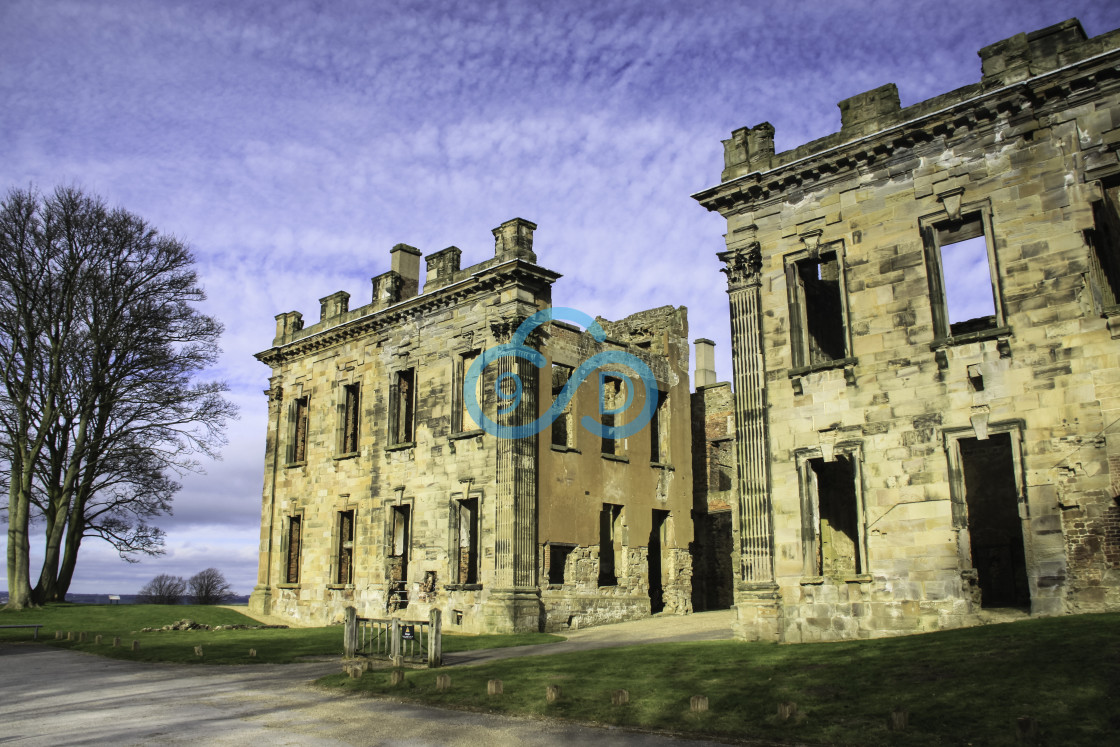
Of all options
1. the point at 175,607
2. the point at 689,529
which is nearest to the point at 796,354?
the point at 689,529

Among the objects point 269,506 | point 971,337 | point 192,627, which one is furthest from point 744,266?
point 269,506

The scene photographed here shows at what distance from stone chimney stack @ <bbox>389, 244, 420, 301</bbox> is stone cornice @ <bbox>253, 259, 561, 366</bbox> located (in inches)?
60.0

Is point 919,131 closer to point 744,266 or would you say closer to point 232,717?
point 744,266

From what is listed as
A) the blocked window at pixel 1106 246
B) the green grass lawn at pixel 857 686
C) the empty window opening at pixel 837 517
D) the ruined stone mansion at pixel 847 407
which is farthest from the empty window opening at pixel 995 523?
the green grass lawn at pixel 857 686

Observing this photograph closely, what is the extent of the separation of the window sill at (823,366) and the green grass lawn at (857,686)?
4.96m

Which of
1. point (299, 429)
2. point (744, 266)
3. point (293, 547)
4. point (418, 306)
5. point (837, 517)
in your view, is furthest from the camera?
point (299, 429)

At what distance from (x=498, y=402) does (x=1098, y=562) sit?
13.9 metres

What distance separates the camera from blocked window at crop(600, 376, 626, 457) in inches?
996

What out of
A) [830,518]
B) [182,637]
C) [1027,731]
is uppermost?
[830,518]

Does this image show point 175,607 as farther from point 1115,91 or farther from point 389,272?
point 1115,91

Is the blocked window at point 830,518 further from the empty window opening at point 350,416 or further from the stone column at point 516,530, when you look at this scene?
the empty window opening at point 350,416

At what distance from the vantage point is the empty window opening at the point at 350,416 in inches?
1107

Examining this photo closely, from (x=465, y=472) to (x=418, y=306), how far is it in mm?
5625

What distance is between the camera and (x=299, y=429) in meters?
30.6
